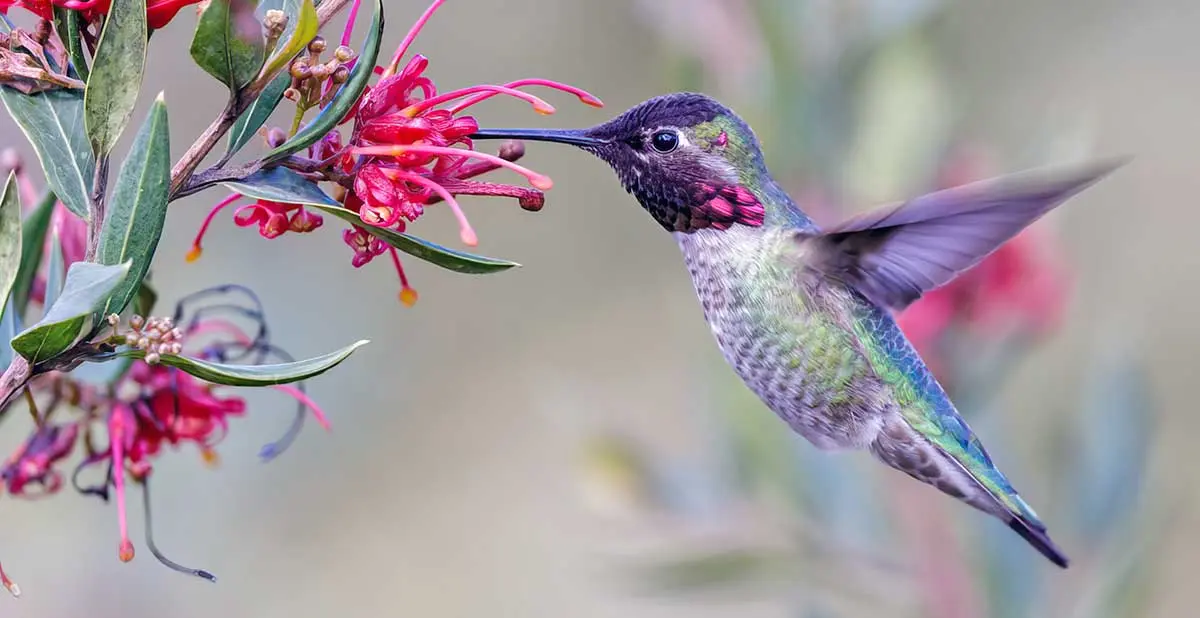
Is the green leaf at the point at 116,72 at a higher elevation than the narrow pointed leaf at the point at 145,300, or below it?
higher

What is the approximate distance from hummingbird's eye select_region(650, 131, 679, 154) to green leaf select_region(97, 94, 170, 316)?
750mm

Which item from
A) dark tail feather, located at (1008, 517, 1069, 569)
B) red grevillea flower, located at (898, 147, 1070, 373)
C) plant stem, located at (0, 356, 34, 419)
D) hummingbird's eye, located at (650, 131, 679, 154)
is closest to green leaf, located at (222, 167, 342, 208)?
plant stem, located at (0, 356, 34, 419)

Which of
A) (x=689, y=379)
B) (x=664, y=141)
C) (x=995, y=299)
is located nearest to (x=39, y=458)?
(x=664, y=141)

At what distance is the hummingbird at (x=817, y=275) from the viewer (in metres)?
1.61

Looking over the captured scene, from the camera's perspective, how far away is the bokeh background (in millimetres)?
2898

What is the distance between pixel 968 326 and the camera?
2.82m

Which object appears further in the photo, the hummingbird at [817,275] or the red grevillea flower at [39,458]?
the hummingbird at [817,275]

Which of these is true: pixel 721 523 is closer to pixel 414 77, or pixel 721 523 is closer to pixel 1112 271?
pixel 414 77

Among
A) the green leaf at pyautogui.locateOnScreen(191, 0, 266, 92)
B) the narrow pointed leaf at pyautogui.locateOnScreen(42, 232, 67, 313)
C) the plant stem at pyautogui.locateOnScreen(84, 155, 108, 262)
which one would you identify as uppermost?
the green leaf at pyautogui.locateOnScreen(191, 0, 266, 92)

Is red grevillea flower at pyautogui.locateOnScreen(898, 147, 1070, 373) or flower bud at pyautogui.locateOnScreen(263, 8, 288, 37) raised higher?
red grevillea flower at pyautogui.locateOnScreen(898, 147, 1070, 373)

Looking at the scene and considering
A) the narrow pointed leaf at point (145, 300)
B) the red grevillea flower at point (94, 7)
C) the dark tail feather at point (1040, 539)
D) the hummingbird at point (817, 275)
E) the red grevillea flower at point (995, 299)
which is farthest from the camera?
Result: the red grevillea flower at point (995, 299)

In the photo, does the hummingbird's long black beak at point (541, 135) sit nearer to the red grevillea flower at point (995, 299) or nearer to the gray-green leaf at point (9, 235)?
the gray-green leaf at point (9, 235)

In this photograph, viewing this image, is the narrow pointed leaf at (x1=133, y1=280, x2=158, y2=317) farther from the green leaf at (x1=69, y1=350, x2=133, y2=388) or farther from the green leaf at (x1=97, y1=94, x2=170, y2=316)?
the green leaf at (x1=97, y1=94, x2=170, y2=316)

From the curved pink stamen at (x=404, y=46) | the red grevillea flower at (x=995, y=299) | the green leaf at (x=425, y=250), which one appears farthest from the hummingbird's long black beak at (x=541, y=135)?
the red grevillea flower at (x=995, y=299)
